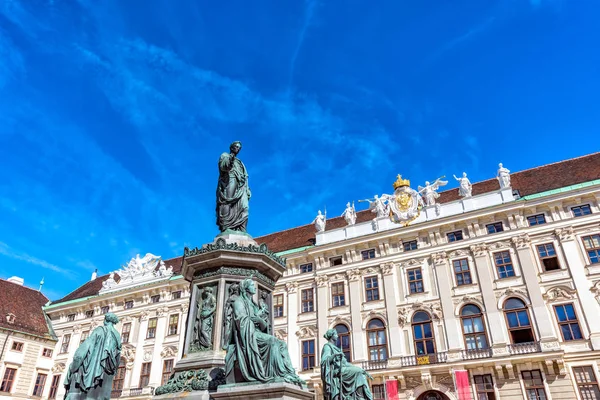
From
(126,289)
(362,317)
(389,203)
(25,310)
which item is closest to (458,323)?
(362,317)

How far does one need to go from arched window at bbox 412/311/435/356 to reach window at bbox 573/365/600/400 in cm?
672

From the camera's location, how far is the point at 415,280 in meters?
26.4

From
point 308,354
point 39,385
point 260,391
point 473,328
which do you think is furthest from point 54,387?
point 260,391

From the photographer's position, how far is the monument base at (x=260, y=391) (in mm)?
6113

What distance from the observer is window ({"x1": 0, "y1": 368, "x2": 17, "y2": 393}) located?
32125mm

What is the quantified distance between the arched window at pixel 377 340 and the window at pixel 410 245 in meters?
4.73

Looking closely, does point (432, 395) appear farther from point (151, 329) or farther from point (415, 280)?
point (151, 329)

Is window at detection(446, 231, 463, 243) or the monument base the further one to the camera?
window at detection(446, 231, 463, 243)

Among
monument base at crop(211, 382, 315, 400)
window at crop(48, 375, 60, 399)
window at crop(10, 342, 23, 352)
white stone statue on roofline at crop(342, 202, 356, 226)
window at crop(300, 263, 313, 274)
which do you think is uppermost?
white stone statue on roofline at crop(342, 202, 356, 226)

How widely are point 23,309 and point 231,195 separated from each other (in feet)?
118

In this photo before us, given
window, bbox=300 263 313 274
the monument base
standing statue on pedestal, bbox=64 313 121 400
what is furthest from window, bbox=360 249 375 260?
the monument base

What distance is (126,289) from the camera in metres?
35.1

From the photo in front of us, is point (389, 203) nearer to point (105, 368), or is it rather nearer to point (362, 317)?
point (362, 317)

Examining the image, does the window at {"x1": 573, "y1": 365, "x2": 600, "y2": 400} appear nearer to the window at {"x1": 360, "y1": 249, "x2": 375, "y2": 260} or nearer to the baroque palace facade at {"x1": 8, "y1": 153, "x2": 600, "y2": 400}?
the baroque palace facade at {"x1": 8, "y1": 153, "x2": 600, "y2": 400}
